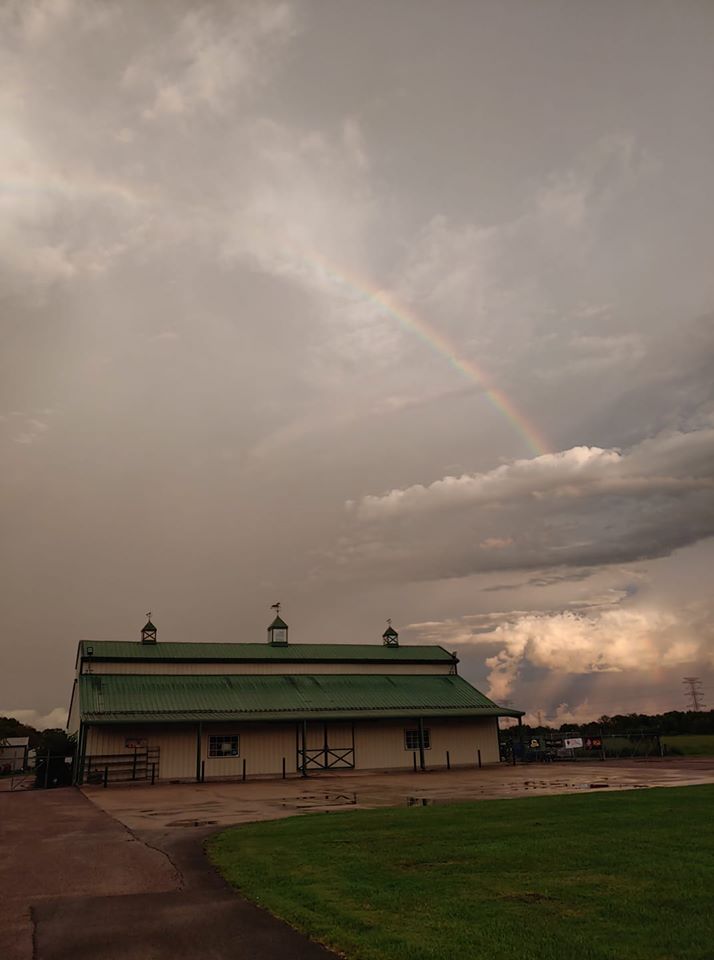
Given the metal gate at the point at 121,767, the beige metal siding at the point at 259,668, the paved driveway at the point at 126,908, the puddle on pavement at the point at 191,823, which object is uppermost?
the beige metal siding at the point at 259,668

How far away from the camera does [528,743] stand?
60.8 metres

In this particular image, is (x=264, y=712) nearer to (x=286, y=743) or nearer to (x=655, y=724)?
(x=286, y=743)

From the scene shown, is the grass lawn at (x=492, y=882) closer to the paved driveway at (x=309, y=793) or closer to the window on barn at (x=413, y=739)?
the paved driveway at (x=309, y=793)

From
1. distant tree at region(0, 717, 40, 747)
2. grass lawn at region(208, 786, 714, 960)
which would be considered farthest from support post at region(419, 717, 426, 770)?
distant tree at region(0, 717, 40, 747)

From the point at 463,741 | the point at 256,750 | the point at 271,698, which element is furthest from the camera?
the point at 463,741

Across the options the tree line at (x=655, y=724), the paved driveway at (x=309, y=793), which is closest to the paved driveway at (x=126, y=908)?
the paved driveway at (x=309, y=793)

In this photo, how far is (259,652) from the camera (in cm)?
5038

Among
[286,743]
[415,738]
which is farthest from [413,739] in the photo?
[286,743]

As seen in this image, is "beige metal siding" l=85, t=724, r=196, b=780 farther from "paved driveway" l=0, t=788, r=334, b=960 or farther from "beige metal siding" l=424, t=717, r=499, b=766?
"paved driveway" l=0, t=788, r=334, b=960

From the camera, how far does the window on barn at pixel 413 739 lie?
46594mm

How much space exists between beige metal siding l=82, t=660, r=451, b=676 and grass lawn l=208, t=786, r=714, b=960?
30.4 metres

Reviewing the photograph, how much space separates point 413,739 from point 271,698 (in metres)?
9.27

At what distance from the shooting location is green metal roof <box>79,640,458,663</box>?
4609 centimetres

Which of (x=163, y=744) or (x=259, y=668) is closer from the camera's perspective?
(x=163, y=744)
